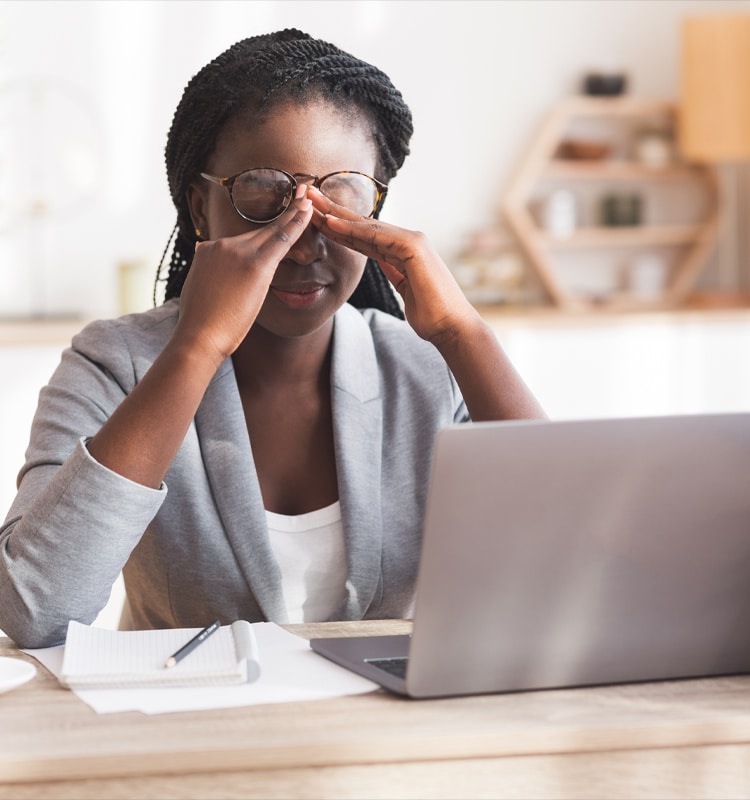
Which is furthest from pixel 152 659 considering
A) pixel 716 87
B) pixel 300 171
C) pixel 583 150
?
pixel 583 150

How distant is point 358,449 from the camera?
1433 millimetres

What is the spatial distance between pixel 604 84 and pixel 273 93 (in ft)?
9.79

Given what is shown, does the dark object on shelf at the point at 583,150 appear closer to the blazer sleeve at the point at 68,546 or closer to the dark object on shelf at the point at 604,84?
the dark object on shelf at the point at 604,84

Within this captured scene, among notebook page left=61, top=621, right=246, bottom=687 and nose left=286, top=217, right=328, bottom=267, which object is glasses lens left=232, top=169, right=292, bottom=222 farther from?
notebook page left=61, top=621, right=246, bottom=687

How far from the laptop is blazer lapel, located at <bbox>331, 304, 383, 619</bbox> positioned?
437 mm

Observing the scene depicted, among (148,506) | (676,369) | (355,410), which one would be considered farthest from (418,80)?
(148,506)

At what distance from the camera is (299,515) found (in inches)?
55.8

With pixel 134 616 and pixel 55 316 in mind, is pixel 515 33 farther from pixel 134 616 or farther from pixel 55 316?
pixel 134 616

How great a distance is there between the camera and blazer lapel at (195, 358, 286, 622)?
4.41 ft

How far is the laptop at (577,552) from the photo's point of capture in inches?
33.0

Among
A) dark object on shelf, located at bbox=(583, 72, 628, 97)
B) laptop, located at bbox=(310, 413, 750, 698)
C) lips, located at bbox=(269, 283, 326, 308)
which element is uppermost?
dark object on shelf, located at bbox=(583, 72, 628, 97)

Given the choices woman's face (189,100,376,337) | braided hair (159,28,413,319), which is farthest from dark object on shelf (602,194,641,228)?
woman's face (189,100,376,337)

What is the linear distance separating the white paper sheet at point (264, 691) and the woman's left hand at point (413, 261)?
49 centimetres

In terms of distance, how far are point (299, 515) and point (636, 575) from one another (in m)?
0.61
